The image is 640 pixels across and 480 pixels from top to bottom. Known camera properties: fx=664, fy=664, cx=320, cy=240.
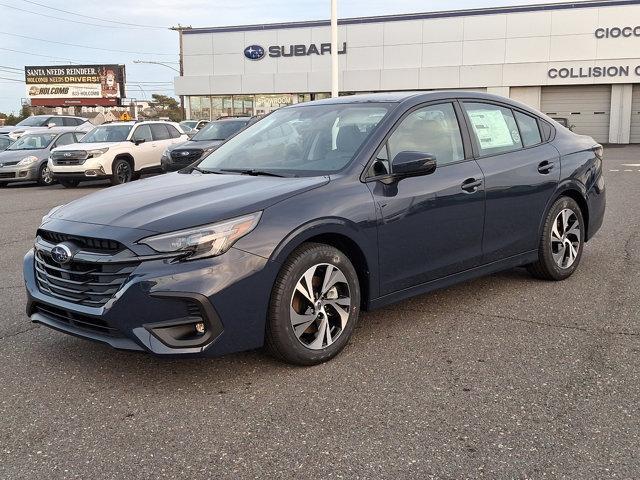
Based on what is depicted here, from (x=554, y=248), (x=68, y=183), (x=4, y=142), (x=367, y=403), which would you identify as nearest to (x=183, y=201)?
(x=367, y=403)

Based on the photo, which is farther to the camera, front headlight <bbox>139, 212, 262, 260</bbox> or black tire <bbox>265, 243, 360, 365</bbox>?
black tire <bbox>265, 243, 360, 365</bbox>

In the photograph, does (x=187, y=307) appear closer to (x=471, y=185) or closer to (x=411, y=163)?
(x=411, y=163)

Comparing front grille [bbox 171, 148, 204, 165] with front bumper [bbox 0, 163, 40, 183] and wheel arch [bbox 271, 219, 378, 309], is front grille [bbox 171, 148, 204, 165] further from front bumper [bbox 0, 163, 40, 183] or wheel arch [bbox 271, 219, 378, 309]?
wheel arch [bbox 271, 219, 378, 309]

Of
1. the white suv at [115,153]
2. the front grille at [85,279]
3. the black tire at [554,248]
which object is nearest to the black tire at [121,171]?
the white suv at [115,153]

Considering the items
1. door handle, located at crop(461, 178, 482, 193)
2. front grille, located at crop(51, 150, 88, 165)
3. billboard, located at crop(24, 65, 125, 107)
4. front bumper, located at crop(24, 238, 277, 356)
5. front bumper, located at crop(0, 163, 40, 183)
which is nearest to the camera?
front bumper, located at crop(24, 238, 277, 356)

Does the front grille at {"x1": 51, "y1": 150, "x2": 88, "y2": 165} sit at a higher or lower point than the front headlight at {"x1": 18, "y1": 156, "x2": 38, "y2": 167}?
higher

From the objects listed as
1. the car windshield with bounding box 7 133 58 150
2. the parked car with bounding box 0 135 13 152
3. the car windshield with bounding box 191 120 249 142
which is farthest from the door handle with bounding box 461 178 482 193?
the parked car with bounding box 0 135 13 152

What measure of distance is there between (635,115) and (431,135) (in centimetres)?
3758

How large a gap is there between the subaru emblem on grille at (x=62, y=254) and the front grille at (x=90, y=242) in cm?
5

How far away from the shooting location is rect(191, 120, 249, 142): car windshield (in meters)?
16.4

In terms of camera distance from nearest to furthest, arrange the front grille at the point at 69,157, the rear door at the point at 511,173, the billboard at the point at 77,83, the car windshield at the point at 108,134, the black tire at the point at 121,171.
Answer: the rear door at the point at 511,173, the front grille at the point at 69,157, the black tire at the point at 121,171, the car windshield at the point at 108,134, the billboard at the point at 77,83

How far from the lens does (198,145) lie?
15758 millimetres

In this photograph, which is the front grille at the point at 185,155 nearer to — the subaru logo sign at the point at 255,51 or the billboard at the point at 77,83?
the subaru logo sign at the point at 255,51

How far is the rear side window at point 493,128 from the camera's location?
5.11 metres
